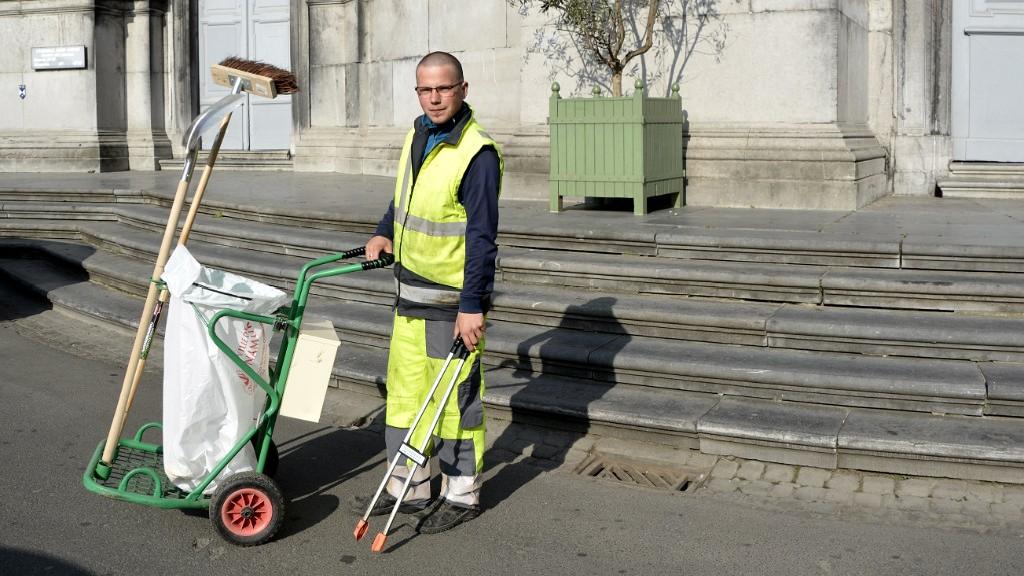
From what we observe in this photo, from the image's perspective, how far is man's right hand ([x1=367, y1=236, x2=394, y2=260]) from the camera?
4.85 metres

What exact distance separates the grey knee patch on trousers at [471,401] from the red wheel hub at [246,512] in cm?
86

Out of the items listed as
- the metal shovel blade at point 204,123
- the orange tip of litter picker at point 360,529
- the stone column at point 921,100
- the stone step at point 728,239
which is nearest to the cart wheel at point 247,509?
the orange tip of litter picker at point 360,529

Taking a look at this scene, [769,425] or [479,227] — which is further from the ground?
[479,227]

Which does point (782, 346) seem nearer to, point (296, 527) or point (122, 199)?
point (296, 527)

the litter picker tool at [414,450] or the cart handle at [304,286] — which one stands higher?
the cart handle at [304,286]

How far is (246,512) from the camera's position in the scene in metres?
4.44

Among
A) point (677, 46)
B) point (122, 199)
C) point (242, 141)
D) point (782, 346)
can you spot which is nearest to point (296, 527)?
point (782, 346)

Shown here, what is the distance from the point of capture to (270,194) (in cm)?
1171

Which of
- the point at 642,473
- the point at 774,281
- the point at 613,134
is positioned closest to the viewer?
the point at 642,473

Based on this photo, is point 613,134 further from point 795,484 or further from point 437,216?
point 437,216

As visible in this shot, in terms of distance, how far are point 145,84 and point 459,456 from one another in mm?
14156

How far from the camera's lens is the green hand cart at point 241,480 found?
443cm

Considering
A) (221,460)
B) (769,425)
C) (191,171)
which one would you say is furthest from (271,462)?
(769,425)

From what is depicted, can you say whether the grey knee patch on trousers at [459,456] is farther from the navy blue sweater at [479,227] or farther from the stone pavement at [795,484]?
the stone pavement at [795,484]
